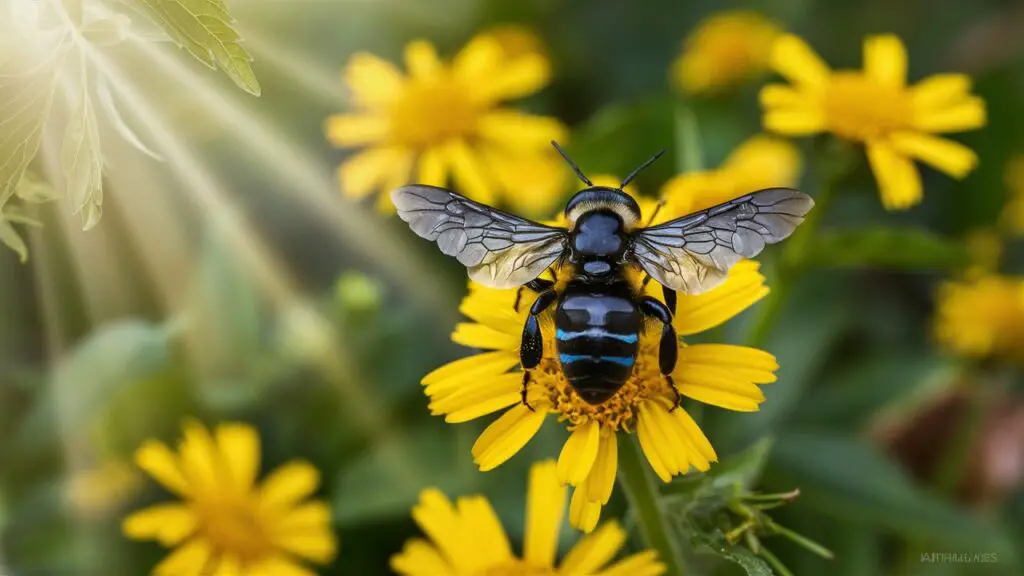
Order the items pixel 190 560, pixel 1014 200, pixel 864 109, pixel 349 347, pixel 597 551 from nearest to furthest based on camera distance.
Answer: pixel 597 551 → pixel 190 560 → pixel 864 109 → pixel 349 347 → pixel 1014 200

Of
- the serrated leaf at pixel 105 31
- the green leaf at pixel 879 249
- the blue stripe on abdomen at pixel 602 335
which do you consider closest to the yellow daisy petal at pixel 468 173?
the green leaf at pixel 879 249

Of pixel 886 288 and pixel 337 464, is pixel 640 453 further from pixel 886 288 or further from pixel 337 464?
pixel 886 288

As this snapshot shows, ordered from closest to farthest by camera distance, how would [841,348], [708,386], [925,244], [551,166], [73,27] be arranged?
[73,27], [708,386], [925,244], [551,166], [841,348]

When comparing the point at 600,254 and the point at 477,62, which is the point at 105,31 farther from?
the point at 477,62

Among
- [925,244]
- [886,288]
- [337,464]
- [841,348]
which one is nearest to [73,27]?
[337,464]

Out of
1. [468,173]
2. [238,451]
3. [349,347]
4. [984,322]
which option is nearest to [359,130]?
[468,173]

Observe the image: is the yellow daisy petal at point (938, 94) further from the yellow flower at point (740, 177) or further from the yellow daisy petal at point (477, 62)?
the yellow daisy petal at point (477, 62)

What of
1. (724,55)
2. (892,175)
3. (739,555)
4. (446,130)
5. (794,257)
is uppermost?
(724,55)
